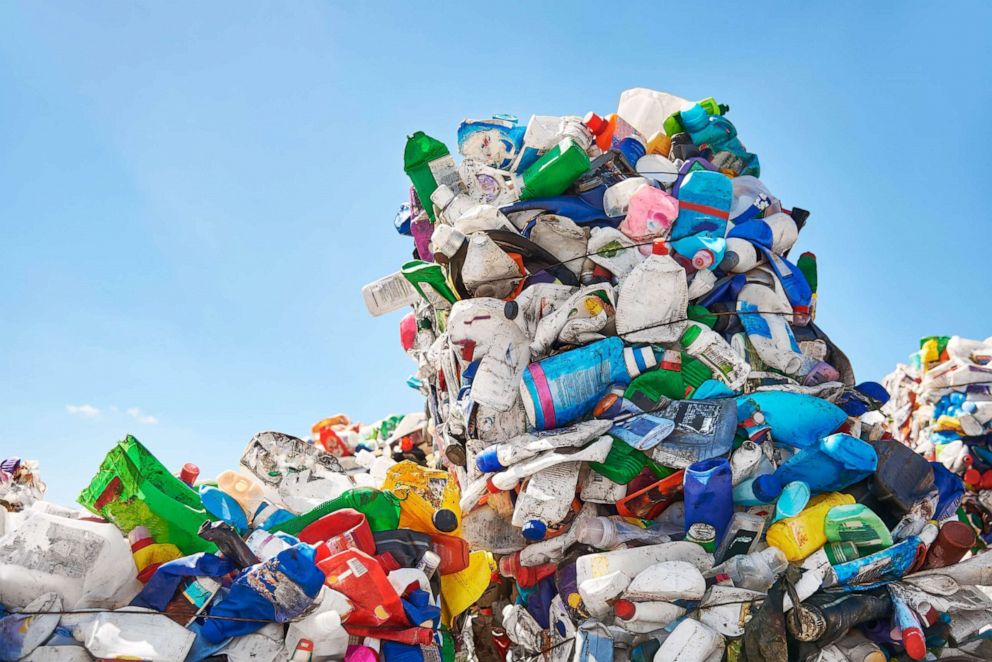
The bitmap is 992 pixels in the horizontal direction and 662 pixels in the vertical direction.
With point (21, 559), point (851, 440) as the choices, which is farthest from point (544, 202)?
point (21, 559)

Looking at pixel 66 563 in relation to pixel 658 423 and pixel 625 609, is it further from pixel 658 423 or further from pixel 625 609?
pixel 658 423

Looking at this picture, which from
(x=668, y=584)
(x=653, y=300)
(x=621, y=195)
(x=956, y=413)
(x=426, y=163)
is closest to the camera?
(x=668, y=584)

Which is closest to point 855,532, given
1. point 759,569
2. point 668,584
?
point 759,569

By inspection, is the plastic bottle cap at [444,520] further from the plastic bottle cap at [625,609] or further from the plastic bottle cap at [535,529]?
the plastic bottle cap at [625,609]

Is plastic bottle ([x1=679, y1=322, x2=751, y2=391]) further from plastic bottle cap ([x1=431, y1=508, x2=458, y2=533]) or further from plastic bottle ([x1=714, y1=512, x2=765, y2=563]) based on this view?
plastic bottle cap ([x1=431, y1=508, x2=458, y2=533])

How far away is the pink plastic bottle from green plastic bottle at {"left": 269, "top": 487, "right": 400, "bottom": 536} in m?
2.22

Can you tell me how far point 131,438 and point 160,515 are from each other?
0.40 metres

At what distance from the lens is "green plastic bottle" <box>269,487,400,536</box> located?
3.28 metres

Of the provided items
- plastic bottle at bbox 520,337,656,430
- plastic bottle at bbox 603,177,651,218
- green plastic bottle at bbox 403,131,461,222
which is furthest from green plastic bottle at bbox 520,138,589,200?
plastic bottle at bbox 520,337,656,430

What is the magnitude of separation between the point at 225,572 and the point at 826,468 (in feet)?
8.84

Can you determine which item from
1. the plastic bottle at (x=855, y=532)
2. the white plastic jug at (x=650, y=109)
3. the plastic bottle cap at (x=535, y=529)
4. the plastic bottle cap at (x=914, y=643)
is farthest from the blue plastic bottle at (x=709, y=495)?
the white plastic jug at (x=650, y=109)

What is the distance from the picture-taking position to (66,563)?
2592 mm

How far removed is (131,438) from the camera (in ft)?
10.4

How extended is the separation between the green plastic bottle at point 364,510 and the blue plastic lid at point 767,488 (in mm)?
1701
